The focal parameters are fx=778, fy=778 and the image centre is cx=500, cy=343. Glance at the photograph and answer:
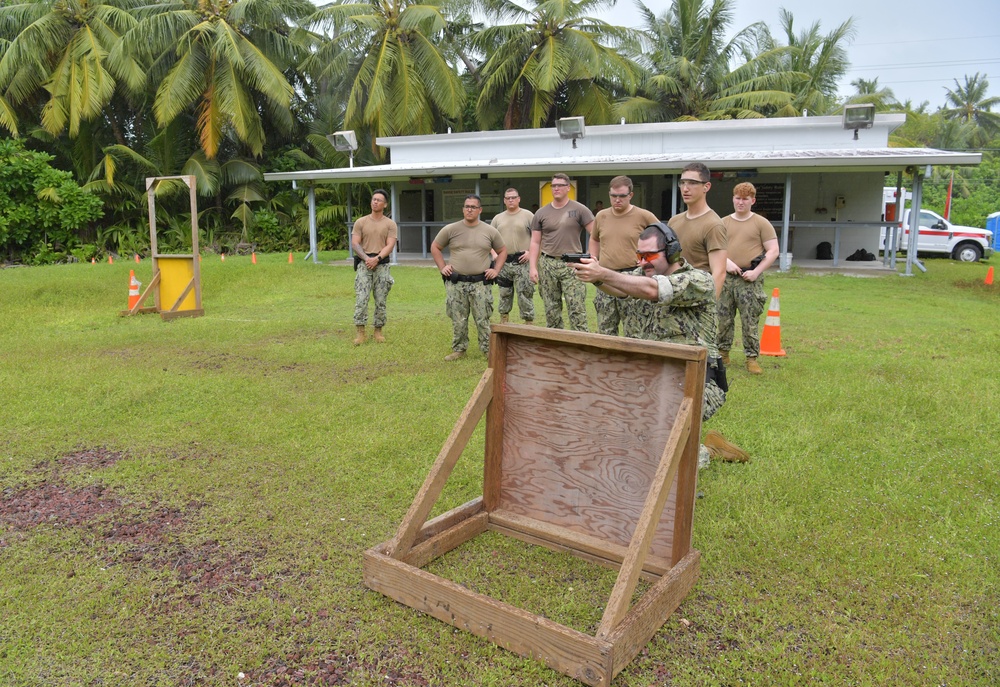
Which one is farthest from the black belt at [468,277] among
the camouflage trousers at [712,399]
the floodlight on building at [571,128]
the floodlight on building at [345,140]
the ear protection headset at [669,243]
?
the floodlight on building at [345,140]

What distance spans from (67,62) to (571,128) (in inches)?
595

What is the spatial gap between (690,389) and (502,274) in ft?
17.6

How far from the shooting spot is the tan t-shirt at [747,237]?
705 centimetres

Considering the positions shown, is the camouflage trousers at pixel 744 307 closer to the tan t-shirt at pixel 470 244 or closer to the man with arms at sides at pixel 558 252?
the man with arms at sides at pixel 558 252

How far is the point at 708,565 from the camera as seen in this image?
143 inches

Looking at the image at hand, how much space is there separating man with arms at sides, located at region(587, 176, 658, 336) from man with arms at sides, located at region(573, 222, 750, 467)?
1121 millimetres

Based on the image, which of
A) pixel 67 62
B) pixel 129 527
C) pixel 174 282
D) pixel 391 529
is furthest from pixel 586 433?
pixel 67 62

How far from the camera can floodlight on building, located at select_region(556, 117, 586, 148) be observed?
21.1 meters

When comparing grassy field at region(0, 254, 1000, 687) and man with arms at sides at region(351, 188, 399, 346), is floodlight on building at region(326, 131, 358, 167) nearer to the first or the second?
man with arms at sides at region(351, 188, 399, 346)

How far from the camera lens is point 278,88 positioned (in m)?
23.7

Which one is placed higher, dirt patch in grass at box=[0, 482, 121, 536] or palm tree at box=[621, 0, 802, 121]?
palm tree at box=[621, 0, 802, 121]

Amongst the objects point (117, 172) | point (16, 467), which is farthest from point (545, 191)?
point (16, 467)

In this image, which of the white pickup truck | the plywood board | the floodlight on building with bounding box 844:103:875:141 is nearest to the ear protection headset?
the plywood board

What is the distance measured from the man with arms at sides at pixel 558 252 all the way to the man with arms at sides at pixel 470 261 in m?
0.72
